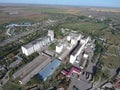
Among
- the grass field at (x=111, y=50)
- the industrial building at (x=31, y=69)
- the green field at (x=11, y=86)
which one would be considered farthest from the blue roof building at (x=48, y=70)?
the grass field at (x=111, y=50)

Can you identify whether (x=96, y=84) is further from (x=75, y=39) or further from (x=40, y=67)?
(x=75, y=39)

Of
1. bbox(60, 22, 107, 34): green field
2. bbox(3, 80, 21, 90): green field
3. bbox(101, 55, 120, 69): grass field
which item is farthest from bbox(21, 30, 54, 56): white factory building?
bbox(60, 22, 107, 34): green field

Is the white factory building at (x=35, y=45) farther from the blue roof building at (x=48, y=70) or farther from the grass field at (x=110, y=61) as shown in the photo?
the grass field at (x=110, y=61)

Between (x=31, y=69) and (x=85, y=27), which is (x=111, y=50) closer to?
(x=31, y=69)

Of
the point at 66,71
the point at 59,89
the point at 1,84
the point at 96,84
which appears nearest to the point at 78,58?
the point at 66,71

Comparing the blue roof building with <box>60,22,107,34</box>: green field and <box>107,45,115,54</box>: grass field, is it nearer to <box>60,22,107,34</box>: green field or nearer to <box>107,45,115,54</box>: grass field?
<box>107,45,115,54</box>: grass field
